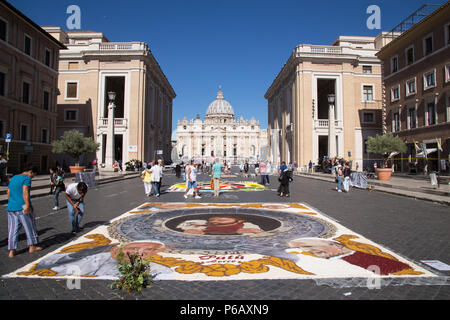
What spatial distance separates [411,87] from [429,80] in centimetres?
235

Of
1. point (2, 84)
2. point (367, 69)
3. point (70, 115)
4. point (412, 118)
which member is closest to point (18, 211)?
point (2, 84)

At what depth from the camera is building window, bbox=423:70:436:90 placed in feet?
81.1

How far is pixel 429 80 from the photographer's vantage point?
2544 cm

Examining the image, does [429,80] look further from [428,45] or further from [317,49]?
[317,49]

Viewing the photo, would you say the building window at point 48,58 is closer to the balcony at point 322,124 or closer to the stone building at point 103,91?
the stone building at point 103,91

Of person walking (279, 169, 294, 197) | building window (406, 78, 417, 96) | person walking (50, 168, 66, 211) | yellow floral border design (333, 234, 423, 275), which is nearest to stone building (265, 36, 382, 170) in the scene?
building window (406, 78, 417, 96)

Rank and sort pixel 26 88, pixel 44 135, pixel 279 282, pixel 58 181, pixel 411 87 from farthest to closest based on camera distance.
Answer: pixel 44 135
pixel 411 87
pixel 26 88
pixel 58 181
pixel 279 282

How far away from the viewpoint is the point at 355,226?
7742 millimetres

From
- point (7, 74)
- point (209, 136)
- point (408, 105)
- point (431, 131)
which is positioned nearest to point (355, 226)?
point (431, 131)

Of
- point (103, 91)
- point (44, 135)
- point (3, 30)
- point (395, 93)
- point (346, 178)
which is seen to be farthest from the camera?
point (103, 91)

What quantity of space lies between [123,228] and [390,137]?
1084 inches

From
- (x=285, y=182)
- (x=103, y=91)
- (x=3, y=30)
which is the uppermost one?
(x=3, y=30)

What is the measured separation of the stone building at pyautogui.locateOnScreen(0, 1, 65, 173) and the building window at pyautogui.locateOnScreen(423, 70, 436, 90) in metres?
33.1

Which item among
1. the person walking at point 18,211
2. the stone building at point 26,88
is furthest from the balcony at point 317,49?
the person walking at point 18,211
